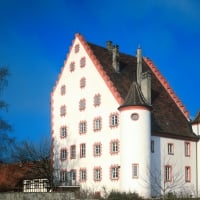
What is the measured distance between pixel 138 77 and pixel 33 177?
631 inches

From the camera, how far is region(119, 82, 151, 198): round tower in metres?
44.1

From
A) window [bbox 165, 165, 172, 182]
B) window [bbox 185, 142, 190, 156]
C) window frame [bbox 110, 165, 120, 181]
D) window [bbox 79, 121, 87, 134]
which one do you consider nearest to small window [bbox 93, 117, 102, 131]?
window [bbox 79, 121, 87, 134]

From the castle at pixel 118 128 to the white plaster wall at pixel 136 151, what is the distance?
91 mm

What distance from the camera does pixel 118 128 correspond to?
47.1 metres

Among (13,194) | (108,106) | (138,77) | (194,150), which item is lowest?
(13,194)

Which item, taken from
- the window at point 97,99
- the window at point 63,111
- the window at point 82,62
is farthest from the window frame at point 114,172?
the window at point 82,62

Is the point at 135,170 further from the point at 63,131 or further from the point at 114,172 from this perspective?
the point at 63,131

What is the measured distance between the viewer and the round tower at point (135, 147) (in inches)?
1737

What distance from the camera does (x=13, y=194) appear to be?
1351 inches

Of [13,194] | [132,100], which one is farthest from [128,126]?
[13,194]

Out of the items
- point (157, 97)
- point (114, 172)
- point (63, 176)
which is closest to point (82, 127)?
point (63, 176)

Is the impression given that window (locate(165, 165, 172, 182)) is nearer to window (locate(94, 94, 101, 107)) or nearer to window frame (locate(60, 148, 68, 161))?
window (locate(94, 94, 101, 107))

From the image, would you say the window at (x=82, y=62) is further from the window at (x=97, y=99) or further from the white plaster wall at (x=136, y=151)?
the white plaster wall at (x=136, y=151)

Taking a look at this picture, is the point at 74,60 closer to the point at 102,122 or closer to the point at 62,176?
the point at 102,122
